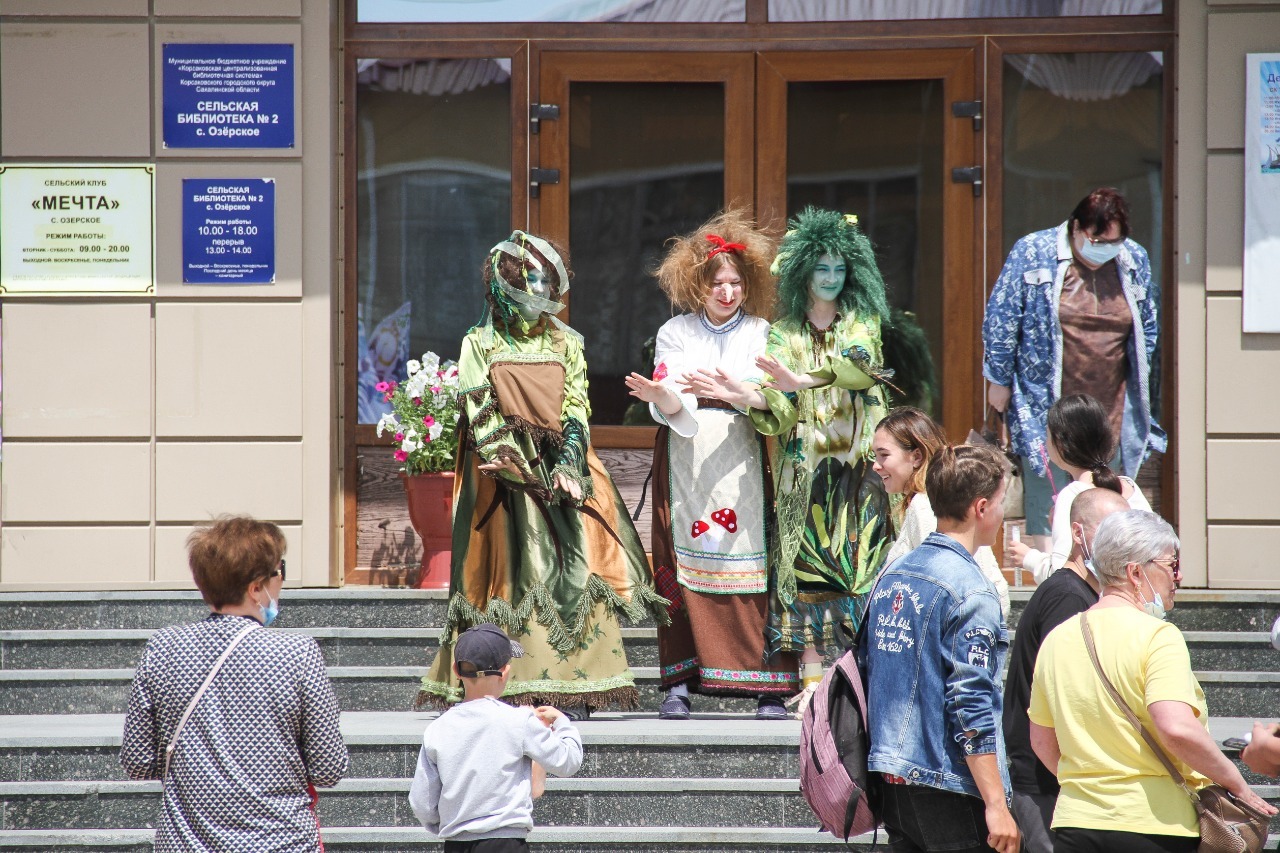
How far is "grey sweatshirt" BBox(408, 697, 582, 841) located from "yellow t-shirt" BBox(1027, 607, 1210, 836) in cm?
117

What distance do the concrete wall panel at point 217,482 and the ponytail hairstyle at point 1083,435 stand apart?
12.2ft

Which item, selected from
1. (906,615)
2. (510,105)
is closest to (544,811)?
(906,615)

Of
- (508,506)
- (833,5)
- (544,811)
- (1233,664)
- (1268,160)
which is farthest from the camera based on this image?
(833,5)

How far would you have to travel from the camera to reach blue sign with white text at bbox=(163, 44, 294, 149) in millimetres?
6816

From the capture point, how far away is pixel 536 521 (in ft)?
18.1

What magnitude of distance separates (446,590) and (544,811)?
1608 mm

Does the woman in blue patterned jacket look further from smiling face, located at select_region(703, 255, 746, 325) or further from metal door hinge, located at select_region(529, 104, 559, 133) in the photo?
metal door hinge, located at select_region(529, 104, 559, 133)

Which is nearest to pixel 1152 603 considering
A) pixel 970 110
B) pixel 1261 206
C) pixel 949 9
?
pixel 1261 206

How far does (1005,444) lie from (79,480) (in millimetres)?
4184

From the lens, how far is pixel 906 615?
3.16m

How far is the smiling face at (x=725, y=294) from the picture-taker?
5676 millimetres

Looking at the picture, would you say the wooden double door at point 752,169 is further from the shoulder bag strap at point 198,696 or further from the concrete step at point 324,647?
the shoulder bag strap at point 198,696

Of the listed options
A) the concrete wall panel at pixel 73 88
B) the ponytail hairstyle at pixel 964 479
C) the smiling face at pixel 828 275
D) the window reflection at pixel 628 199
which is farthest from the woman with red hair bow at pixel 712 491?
the concrete wall panel at pixel 73 88

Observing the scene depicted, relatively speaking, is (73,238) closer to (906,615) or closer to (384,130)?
(384,130)
